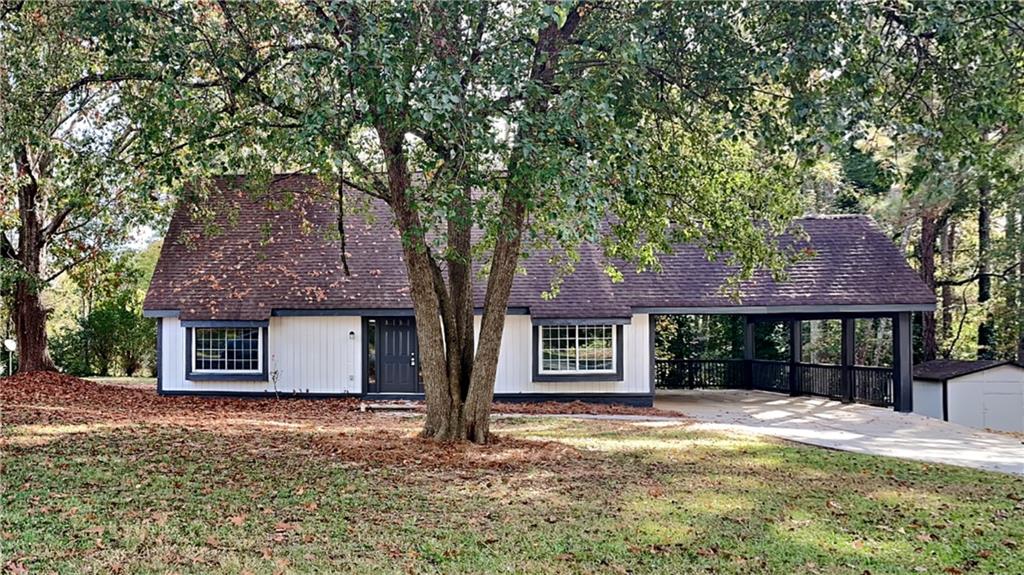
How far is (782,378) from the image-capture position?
2306 centimetres

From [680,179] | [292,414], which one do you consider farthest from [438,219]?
[292,414]

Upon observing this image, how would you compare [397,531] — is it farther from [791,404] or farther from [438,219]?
[791,404]

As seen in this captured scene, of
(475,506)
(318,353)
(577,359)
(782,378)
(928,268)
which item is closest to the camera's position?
(475,506)

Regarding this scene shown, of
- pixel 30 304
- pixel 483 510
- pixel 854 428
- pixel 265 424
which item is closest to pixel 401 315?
pixel 265 424

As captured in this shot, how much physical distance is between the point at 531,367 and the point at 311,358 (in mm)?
4915

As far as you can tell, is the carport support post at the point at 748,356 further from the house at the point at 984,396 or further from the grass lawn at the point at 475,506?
the grass lawn at the point at 475,506

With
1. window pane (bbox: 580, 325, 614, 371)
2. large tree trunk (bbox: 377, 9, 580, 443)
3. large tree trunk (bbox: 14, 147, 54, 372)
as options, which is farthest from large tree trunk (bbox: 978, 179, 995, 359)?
large tree trunk (bbox: 14, 147, 54, 372)

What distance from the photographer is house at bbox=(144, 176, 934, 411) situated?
1845 cm

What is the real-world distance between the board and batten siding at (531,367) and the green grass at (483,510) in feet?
23.9

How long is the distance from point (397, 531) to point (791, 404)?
597 inches

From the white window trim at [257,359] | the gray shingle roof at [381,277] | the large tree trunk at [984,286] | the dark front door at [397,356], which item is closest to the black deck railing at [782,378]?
the gray shingle roof at [381,277]

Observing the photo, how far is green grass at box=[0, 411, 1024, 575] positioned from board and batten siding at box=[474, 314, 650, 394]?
7273 mm

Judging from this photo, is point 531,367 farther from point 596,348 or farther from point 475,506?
point 475,506

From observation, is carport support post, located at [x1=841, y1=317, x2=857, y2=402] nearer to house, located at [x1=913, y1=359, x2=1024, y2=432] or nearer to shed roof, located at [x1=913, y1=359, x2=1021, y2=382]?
shed roof, located at [x1=913, y1=359, x2=1021, y2=382]
